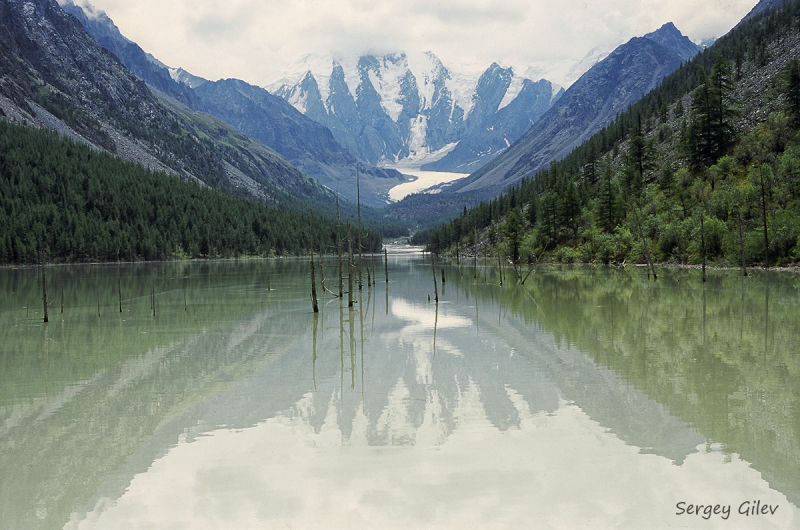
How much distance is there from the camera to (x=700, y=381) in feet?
62.1

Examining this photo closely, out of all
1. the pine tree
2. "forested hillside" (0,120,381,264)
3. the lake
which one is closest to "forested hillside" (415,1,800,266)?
the pine tree

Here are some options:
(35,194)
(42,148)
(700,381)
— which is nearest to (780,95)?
(700,381)

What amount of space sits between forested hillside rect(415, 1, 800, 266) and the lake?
132ft

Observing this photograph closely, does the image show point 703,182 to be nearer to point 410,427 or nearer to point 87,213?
point 410,427

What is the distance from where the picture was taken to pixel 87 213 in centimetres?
16850

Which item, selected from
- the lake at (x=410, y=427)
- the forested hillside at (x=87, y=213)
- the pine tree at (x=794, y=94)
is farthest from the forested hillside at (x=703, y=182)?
the forested hillside at (x=87, y=213)

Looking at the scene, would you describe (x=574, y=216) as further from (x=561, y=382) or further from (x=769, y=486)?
(x=769, y=486)

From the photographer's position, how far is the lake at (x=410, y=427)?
35.7ft

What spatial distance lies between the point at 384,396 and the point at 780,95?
105 m

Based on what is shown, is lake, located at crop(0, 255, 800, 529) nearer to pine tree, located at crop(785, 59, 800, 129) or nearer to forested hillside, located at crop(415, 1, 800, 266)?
forested hillside, located at crop(415, 1, 800, 266)

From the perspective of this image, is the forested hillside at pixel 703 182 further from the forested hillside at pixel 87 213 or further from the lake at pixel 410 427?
the forested hillside at pixel 87 213

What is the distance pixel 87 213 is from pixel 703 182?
488 feet

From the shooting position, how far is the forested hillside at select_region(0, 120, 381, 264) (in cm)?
14625

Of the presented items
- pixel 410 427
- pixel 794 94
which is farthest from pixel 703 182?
pixel 410 427
